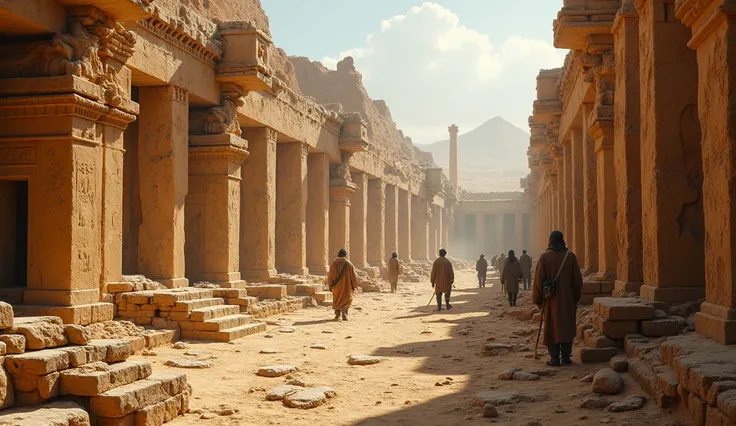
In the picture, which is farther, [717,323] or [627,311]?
[627,311]

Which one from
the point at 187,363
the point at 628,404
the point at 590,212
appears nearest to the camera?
the point at 628,404

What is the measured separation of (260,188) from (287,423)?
10.9m

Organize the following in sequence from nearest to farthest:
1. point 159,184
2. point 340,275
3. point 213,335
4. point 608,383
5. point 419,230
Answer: point 608,383, point 213,335, point 159,184, point 340,275, point 419,230

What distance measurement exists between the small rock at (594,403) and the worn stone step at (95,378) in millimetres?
3589

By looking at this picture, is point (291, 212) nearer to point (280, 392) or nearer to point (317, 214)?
point (317, 214)

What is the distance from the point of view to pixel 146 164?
1246cm

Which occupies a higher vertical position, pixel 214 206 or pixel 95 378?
pixel 214 206

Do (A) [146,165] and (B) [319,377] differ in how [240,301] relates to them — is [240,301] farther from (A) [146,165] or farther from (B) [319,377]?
(B) [319,377]

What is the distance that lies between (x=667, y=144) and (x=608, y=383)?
2998mm

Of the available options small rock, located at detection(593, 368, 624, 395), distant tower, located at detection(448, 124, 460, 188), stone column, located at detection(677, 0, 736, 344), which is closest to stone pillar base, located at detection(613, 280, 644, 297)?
stone column, located at detection(677, 0, 736, 344)

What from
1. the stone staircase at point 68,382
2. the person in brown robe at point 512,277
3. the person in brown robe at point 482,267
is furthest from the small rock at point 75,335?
the person in brown robe at point 482,267

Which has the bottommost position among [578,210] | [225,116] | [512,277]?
[512,277]

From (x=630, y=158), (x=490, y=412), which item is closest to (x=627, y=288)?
(x=630, y=158)

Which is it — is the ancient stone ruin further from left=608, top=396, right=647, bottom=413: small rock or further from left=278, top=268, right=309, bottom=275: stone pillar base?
left=278, top=268, right=309, bottom=275: stone pillar base
